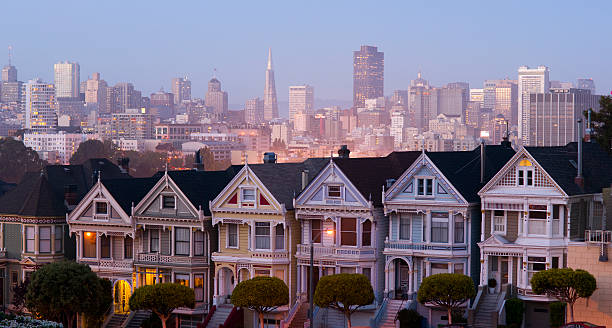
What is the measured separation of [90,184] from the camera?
66312mm

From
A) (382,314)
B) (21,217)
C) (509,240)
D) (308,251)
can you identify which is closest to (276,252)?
(308,251)

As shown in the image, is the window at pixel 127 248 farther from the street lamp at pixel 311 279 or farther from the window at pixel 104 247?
the street lamp at pixel 311 279

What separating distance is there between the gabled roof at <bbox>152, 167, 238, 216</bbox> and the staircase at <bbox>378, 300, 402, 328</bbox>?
32.7ft

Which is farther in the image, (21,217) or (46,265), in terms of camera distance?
(21,217)

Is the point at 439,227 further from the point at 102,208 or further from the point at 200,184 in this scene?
the point at 102,208

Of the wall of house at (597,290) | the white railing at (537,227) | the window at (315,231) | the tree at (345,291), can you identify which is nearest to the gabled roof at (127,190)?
the window at (315,231)

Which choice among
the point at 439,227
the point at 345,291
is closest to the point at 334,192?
the point at 439,227

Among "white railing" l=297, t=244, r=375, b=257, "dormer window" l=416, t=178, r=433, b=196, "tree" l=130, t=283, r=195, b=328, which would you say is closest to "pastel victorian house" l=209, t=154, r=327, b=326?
"white railing" l=297, t=244, r=375, b=257

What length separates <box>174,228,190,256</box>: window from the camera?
5628cm

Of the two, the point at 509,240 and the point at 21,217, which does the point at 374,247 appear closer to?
the point at 509,240

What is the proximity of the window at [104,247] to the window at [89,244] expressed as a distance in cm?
45

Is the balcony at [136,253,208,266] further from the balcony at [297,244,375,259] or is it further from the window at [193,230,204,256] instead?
the balcony at [297,244,375,259]

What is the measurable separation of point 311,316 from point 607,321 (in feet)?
38.0

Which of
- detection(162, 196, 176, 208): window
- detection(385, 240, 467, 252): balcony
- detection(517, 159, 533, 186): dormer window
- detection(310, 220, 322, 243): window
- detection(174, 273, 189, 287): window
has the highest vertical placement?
detection(517, 159, 533, 186): dormer window
